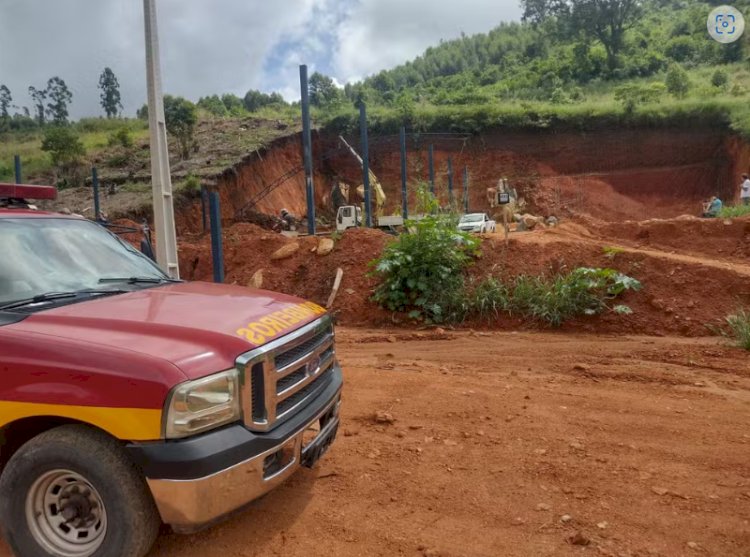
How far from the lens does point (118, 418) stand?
8.25 ft

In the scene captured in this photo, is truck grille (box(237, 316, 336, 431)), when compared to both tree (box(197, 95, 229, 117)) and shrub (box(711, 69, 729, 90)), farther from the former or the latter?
shrub (box(711, 69, 729, 90))

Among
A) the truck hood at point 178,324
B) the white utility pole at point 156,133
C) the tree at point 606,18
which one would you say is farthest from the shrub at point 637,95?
the truck hood at point 178,324

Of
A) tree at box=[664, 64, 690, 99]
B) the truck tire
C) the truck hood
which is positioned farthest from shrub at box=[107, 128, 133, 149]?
tree at box=[664, 64, 690, 99]

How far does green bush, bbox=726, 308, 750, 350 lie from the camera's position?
6.93m

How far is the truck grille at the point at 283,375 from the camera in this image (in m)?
2.74

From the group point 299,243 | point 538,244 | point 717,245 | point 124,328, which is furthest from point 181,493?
point 717,245

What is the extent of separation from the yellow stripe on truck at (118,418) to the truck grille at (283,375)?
42 centimetres

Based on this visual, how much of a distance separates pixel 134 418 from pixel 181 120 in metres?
28.0

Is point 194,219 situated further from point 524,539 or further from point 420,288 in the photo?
point 524,539

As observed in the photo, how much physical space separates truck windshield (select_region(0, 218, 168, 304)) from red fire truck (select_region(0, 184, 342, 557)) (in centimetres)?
7

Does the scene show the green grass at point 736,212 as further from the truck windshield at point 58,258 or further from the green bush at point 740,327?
the truck windshield at point 58,258

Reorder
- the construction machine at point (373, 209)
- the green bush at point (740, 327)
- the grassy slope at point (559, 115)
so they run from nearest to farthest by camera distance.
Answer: the green bush at point (740, 327)
the construction machine at point (373, 209)
the grassy slope at point (559, 115)

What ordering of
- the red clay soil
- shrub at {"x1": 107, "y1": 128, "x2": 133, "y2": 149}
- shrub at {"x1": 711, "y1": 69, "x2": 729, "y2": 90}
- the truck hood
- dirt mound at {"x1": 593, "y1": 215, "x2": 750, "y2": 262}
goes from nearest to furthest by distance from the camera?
the truck hood
the red clay soil
dirt mound at {"x1": 593, "y1": 215, "x2": 750, "y2": 262}
shrub at {"x1": 107, "y1": 128, "x2": 133, "y2": 149}
shrub at {"x1": 711, "y1": 69, "x2": 729, "y2": 90}

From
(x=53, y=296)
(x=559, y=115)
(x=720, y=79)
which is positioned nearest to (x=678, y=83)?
(x=720, y=79)
